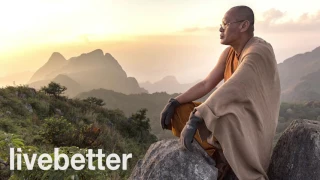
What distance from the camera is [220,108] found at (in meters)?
3.09

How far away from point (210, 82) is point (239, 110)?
108 cm

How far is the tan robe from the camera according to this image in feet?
10.2

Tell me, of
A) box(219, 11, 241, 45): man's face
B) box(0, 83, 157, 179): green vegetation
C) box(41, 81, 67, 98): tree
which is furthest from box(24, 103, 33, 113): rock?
box(219, 11, 241, 45): man's face

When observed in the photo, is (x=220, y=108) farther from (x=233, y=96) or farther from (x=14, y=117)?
(x=14, y=117)

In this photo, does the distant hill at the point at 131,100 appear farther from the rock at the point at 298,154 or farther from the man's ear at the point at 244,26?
the man's ear at the point at 244,26

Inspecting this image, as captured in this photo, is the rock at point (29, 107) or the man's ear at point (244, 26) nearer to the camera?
the man's ear at point (244, 26)

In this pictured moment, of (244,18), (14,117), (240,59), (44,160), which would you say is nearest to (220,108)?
(240,59)

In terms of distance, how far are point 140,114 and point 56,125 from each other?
30.4 feet

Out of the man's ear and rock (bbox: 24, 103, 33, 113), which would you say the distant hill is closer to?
rock (bbox: 24, 103, 33, 113)

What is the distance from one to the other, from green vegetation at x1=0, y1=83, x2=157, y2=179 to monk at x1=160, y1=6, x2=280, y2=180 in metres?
1.34

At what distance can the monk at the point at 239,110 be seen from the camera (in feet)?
10.2

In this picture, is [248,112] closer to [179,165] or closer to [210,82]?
[179,165]

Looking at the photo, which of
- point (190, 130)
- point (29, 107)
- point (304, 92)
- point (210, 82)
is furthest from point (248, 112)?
point (304, 92)

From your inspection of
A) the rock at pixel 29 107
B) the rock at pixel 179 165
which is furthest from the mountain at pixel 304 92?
the rock at pixel 179 165
